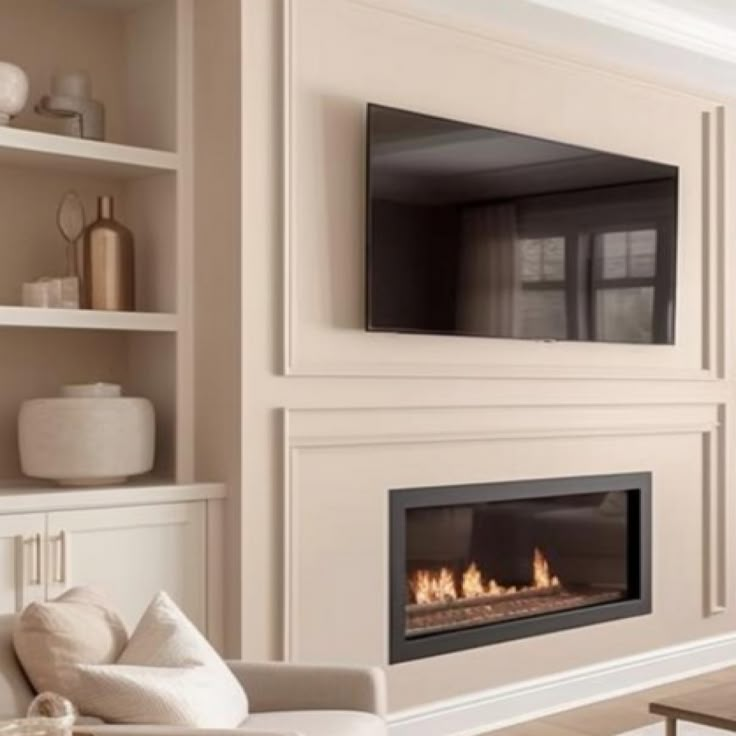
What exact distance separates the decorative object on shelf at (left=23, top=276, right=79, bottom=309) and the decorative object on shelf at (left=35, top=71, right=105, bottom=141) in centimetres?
44

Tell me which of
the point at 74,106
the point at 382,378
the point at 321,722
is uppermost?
the point at 74,106

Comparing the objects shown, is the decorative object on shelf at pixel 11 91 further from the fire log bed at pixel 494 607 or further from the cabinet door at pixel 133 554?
the fire log bed at pixel 494 607

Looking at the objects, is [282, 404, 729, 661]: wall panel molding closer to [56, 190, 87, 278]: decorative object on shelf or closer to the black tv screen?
the black tv screen

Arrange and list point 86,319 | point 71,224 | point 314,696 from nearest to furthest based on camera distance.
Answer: point 314,696, point 86,319, point 71,224

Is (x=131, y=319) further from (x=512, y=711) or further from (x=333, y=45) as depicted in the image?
(x=512, y=711)

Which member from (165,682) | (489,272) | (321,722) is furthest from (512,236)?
(165,682)

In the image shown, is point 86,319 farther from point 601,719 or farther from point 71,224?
point 601,719

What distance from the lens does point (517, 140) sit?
4398 mm

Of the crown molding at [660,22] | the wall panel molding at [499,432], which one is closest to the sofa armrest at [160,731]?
the wall panel molding at [499,432]

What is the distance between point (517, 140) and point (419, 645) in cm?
174

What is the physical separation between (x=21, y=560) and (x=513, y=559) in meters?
1.95

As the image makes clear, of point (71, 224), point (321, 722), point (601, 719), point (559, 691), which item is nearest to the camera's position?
point (321, 722)

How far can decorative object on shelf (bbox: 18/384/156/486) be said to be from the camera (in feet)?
11.6

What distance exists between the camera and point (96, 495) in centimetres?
347
